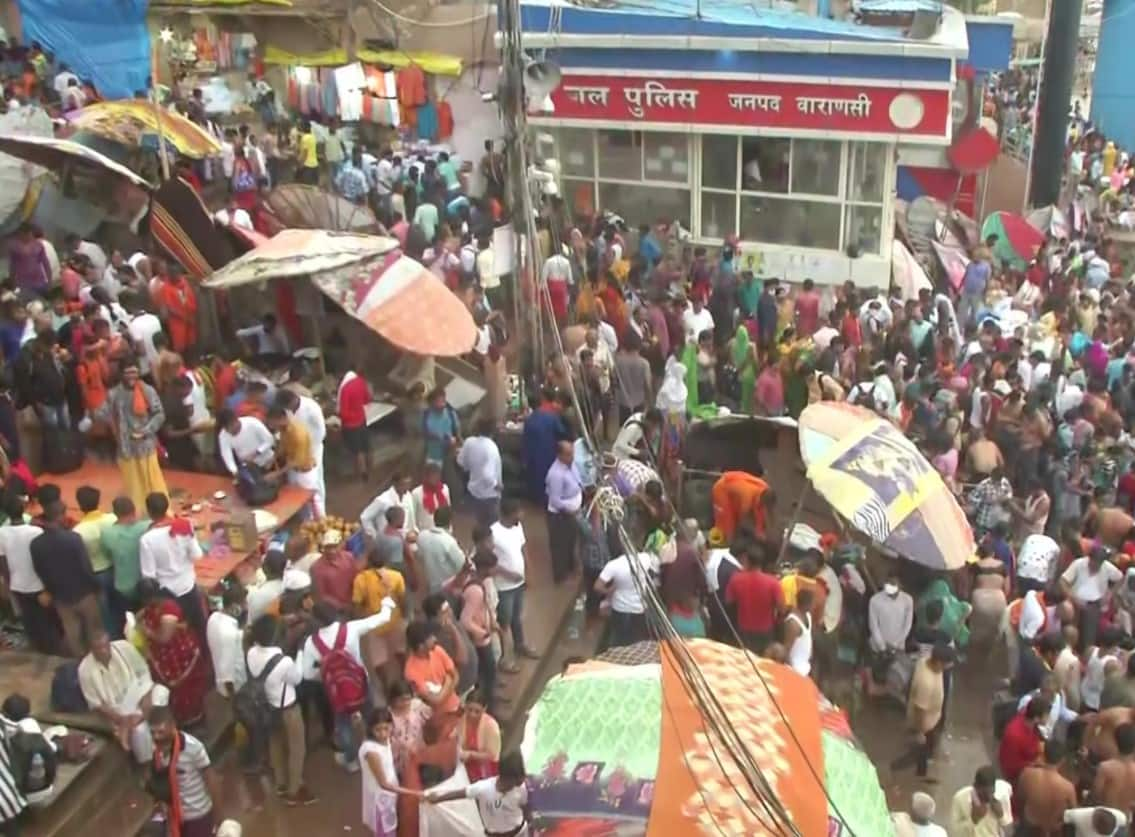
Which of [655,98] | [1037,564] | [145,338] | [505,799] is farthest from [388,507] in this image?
[655,98]

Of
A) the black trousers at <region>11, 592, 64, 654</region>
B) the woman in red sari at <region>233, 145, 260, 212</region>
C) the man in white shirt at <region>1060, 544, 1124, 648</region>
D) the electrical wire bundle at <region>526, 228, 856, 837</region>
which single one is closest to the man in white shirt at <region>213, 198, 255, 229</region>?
the woman in red sari at <region>233, 145, 260, 212</region>

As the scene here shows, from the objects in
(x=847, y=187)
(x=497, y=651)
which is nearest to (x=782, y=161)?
(x=847, y=187)

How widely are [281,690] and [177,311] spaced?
528 centimetres

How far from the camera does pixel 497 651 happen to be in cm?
780

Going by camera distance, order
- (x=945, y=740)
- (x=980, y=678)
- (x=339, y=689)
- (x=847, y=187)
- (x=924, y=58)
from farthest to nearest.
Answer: (x=847, y=187)
(x=924, y=58)
(x=980, y=678)
(x=945, y=740)
(x=339, y=689)

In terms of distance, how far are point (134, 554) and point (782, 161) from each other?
38.8ft

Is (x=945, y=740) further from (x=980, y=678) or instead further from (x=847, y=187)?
(x=847, y=187)

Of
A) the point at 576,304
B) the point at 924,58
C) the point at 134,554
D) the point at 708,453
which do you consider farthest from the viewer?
the point at 924,58

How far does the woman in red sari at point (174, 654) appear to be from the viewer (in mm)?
6914

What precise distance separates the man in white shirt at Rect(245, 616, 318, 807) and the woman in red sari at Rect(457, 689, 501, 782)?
105 cm

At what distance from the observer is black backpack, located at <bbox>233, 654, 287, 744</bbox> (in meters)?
6.74

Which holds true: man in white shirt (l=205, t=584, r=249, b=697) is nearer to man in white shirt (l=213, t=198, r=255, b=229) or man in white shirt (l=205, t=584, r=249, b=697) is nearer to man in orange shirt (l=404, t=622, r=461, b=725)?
man in orange shirt (l=404, t=622, r=461, b=725)

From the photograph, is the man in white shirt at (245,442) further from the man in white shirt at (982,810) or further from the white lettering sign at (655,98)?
the white lettering sign at (655,98)

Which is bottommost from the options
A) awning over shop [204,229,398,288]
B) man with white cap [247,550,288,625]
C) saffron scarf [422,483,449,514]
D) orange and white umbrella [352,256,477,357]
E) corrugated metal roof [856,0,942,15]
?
saffron scarf [422,483,449,514]
